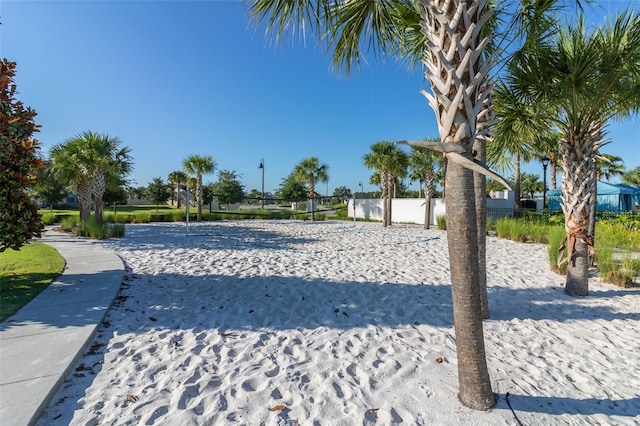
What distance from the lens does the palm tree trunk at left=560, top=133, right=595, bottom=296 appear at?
4523 mm

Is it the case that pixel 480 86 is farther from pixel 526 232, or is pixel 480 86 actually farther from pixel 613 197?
pixel 613 197

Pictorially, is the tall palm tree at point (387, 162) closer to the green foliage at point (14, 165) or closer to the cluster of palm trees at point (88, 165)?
the cluster of palm trees at point (88, 165)

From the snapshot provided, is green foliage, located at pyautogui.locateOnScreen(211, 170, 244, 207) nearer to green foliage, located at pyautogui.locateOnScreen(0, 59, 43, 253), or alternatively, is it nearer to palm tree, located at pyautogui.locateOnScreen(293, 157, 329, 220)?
palm tree, located at pyautogui.locateOnScreen(293, 157, 329, 220)

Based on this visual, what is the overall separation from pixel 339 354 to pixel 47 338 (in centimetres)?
279

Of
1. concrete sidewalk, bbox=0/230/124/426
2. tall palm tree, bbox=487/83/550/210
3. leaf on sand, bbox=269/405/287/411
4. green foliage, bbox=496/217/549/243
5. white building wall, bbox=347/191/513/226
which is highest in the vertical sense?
tall palm tree, bbox=487/83/550/210

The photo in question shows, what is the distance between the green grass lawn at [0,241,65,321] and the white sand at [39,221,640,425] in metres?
1.10

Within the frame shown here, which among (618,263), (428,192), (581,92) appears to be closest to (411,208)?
(428,192)

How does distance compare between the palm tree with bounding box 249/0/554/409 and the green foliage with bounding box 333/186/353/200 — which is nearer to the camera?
the palm tree with bounding box 249/0/554/409

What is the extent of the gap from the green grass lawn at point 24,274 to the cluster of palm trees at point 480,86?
178 inches

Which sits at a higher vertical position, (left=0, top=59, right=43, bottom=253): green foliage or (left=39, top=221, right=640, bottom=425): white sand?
(left=0, top=59, right=43, bottom=253): green foliage

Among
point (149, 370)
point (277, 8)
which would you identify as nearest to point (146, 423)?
point (149, 370)

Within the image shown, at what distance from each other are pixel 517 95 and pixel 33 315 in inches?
279

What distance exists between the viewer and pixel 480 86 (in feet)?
6.40

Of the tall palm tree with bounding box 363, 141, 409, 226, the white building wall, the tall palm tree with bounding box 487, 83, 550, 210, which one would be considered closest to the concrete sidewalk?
the tall palm tree with bounding box 487, 83, 550, 210
